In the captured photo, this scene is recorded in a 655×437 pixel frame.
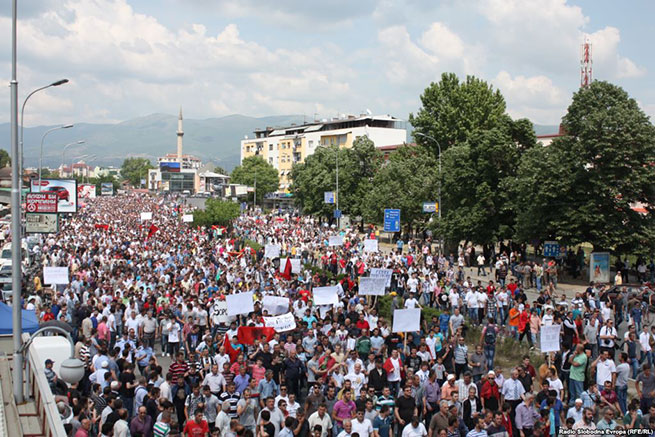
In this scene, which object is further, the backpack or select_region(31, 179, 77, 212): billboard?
select_region(31, 179, 77, 212): billboard

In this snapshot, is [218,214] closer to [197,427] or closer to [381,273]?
[381,273]

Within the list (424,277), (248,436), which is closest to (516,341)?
(424,277)

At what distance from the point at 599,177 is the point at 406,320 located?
19382mm

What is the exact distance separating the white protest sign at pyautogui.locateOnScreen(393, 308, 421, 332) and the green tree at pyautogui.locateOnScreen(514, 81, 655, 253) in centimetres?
1817

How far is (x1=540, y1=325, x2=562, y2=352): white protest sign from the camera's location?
A: 13672 mm

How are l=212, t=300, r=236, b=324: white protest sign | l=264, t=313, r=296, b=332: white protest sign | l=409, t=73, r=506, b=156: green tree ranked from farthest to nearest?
l=409, t=73, r=506, b=156: green tree → l=212, t=300, r=236, b=324: white protest sign → l=264, t=313, r=296, b=332: white protest sign

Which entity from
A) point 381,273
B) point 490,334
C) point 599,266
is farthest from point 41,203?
point 599,266

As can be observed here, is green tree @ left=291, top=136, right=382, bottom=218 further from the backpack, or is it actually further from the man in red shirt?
the man in red shirt

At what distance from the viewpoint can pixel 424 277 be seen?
23875 millimetres

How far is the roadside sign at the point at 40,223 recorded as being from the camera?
91.1ft

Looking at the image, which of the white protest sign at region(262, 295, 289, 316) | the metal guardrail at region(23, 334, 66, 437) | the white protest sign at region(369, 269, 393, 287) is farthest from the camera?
the white protest sign at region(369, 269, 393, 287)

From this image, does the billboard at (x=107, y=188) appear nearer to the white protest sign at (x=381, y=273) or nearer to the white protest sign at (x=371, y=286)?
the white protest sign at (x=381, y=273)

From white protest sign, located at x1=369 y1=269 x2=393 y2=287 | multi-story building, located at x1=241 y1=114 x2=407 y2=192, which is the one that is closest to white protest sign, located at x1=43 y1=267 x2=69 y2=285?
white protest sign, located at x1=369 y1=269 x2=393 y2=287

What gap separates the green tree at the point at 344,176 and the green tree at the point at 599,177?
98.3ft
